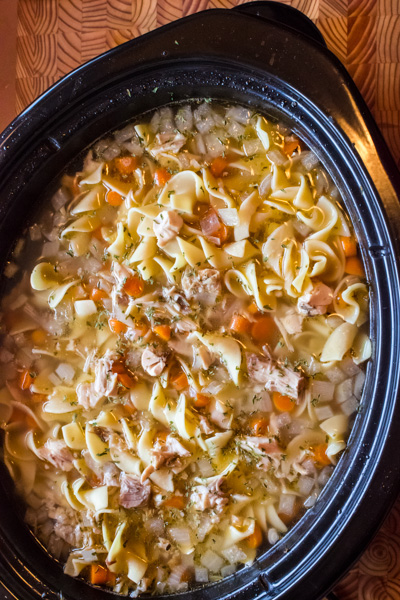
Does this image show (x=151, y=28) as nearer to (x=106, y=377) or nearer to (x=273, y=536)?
(x=106, y=377)

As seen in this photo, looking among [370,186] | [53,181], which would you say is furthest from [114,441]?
[370,186]

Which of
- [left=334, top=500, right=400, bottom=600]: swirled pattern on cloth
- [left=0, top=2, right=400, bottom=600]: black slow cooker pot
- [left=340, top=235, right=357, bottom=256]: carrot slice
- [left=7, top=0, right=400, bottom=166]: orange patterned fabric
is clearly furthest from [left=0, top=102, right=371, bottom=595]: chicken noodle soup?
[left=7, top=0, right=400, bottom=166]: orange patterned fabric

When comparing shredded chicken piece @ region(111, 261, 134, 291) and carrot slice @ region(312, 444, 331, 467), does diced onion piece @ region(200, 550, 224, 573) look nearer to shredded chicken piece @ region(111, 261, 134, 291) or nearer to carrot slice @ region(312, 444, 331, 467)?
carrot slice @ region(312, 444, 331, 467)

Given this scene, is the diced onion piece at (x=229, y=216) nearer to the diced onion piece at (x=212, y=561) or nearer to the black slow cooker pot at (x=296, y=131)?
the black slow cooker pot at (x=296, y=131)

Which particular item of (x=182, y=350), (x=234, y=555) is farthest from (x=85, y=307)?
(x=234, y=555)

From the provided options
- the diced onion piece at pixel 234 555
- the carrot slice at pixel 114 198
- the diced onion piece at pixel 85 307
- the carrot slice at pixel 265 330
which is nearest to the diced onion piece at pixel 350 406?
the carrot slice at pixel 265 330

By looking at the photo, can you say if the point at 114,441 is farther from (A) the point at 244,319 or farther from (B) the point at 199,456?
(A) the point at 244,319

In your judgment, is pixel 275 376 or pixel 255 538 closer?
pixel 275 376
